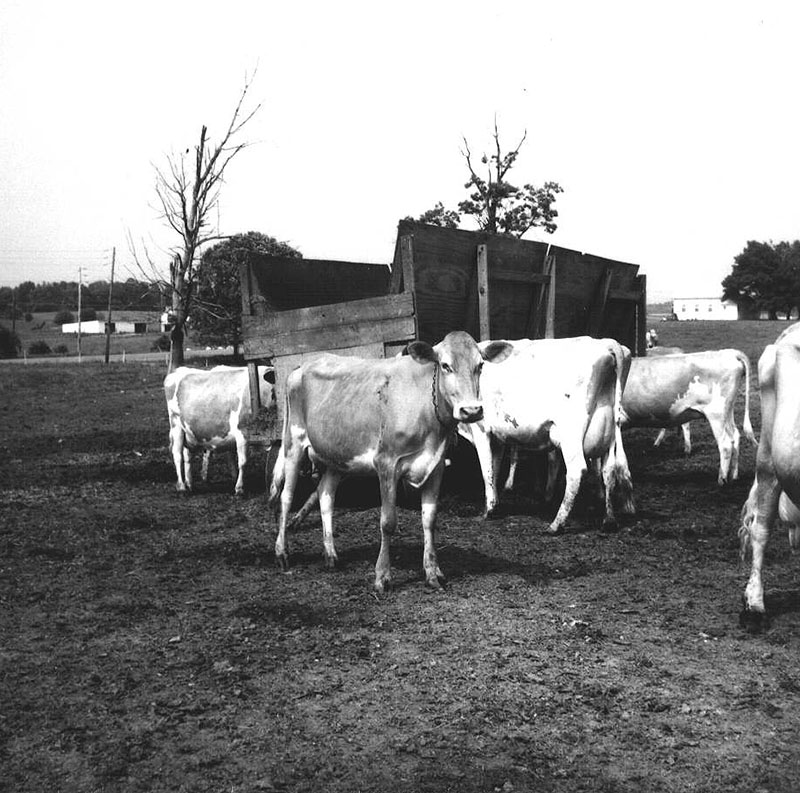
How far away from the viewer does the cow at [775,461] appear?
547cm

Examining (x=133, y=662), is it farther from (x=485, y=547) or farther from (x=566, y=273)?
(x=566, y=273)

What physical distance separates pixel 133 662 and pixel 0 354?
62022 millimetres

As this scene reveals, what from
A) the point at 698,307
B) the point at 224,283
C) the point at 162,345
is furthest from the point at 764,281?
the point at 224,283

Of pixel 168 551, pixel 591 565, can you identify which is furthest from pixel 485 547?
pixel 168 551

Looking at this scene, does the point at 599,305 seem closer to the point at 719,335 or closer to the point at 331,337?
the point at 331,337

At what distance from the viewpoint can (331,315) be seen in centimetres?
922

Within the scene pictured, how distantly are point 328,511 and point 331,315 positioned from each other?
2.42m

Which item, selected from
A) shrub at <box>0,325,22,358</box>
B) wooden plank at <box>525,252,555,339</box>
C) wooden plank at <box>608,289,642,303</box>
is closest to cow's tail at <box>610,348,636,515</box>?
wooden plank at <box>525,252,555,339</box>

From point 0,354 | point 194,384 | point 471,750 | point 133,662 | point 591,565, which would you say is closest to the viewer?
point 471,750

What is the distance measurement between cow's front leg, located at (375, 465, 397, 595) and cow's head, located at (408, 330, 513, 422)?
24.0 inches

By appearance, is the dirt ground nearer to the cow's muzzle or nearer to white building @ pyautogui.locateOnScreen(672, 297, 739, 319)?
the cow's muzzle

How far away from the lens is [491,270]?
970 cm

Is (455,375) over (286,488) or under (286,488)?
over

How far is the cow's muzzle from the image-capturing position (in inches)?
245
